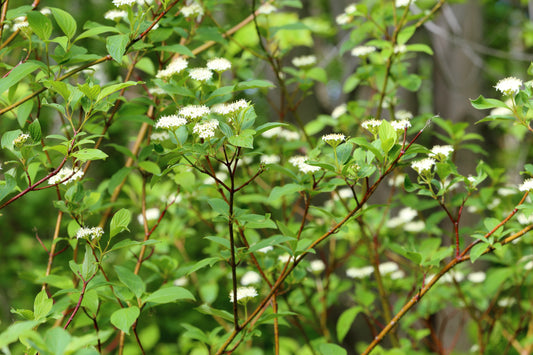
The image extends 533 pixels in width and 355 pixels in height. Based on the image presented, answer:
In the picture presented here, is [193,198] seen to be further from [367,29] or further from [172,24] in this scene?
Answer: [367,29]

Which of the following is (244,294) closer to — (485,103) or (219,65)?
(219,65)

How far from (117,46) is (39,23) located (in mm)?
191

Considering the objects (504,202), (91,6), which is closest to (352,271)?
(504,202)

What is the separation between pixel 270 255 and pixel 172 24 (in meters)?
0.73

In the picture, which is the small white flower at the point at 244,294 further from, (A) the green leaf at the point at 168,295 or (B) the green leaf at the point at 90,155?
(B) the green leaf at the point at 90,155

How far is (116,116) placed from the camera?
4.48ft

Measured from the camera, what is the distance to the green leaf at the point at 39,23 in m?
1.05

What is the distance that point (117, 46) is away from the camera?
105cm

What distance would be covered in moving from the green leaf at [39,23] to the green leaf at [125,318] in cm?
63

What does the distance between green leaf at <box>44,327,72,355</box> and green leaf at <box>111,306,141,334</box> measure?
0.71 feet

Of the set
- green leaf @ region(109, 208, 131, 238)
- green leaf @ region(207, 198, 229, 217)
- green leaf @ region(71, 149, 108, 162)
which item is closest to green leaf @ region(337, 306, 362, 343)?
green leaf @ region(207, 198, 229, 217)

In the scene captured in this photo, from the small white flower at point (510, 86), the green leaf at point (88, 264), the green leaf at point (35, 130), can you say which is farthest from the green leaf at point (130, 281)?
the small white flower at point (510, 86)

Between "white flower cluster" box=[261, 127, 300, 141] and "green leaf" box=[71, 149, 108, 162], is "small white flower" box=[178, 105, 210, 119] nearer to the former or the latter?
"green leaf" box=[71, 149, 108, 162]

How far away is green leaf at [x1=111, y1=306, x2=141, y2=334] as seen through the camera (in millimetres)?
917
